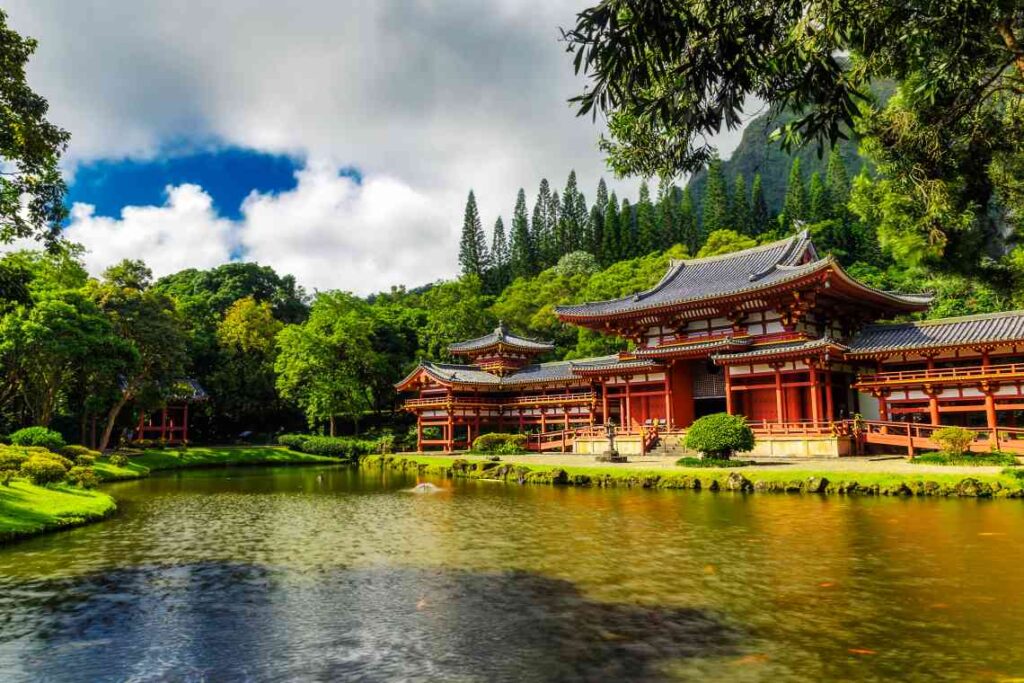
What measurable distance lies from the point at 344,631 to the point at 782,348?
24.3 m

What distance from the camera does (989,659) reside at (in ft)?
19.9

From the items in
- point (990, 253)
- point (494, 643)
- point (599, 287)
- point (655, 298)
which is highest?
point (599, 287)

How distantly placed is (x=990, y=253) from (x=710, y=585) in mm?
6628

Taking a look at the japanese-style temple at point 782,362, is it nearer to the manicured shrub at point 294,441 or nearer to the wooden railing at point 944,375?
the wooden railing at point 944,375

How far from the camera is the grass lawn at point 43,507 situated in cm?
→ 1415

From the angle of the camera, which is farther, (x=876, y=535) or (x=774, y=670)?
(x=876, y=535)

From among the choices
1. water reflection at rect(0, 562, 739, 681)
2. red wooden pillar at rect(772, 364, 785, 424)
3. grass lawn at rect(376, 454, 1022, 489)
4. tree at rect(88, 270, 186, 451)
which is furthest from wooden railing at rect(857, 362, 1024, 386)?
tree at rect(88, 270, 186, 451)

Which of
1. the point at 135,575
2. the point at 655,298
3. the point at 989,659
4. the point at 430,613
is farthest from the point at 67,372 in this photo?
the point at 989,659

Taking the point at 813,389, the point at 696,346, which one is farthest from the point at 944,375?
the point at 696,346

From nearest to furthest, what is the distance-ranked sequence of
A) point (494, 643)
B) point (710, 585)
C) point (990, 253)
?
point (494, 643) < point (710, 585) < point (990, 253)

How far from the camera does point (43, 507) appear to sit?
1598cm

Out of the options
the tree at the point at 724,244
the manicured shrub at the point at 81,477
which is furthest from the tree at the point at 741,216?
the manicured shrub at the point at 81,477

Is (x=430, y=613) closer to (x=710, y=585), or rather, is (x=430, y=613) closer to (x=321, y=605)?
(x=321, y=605)

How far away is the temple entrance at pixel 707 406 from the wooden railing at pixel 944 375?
7072mm
